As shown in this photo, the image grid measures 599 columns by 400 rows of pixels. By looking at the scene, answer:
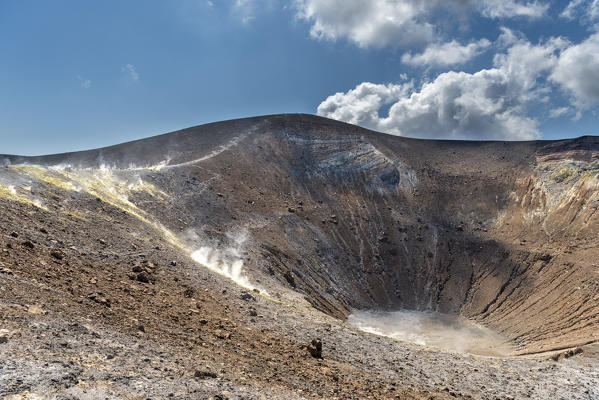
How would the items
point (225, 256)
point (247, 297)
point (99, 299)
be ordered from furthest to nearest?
point (225, 256) → point (247, 297) → point (99, 299)

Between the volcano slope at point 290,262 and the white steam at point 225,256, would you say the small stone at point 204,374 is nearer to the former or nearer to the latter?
the volcano slope at point 290,262

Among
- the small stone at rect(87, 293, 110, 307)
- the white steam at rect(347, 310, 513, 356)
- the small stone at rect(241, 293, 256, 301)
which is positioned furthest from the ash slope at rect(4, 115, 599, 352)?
the small stone at rect(87, 293, 110, 307)

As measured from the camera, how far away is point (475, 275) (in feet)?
144

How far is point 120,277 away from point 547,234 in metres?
48.2

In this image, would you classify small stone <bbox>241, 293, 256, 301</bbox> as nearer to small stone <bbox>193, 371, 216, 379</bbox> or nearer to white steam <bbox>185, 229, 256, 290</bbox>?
white steam <bbox>185, 229, 256, 290</bbox>

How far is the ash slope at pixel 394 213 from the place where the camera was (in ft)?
112

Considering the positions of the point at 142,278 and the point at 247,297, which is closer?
the point at 142,278

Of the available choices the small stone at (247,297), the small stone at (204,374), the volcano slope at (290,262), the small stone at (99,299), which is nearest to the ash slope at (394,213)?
the volcano slope at (290,262)

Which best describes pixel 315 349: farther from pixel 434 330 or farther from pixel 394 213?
pixel 394 213

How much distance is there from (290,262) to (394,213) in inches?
955

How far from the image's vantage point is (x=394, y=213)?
53625 mm

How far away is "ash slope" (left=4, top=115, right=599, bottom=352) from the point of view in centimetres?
3412

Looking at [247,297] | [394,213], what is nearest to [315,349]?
[247,297]

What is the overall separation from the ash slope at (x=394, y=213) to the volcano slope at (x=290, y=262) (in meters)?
0.27
